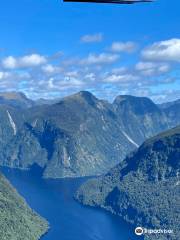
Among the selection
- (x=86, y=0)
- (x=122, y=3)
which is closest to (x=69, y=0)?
(x=86, y=0)

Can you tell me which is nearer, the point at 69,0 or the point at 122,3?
the point at 69,0

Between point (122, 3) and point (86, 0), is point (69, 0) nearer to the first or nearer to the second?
point (86, 0)

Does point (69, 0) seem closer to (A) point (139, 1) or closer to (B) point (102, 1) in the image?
(B) point (102, 1)

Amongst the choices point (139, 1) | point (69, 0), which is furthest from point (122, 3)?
point (69, 0)

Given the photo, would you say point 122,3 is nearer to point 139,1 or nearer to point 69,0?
point 139,1
